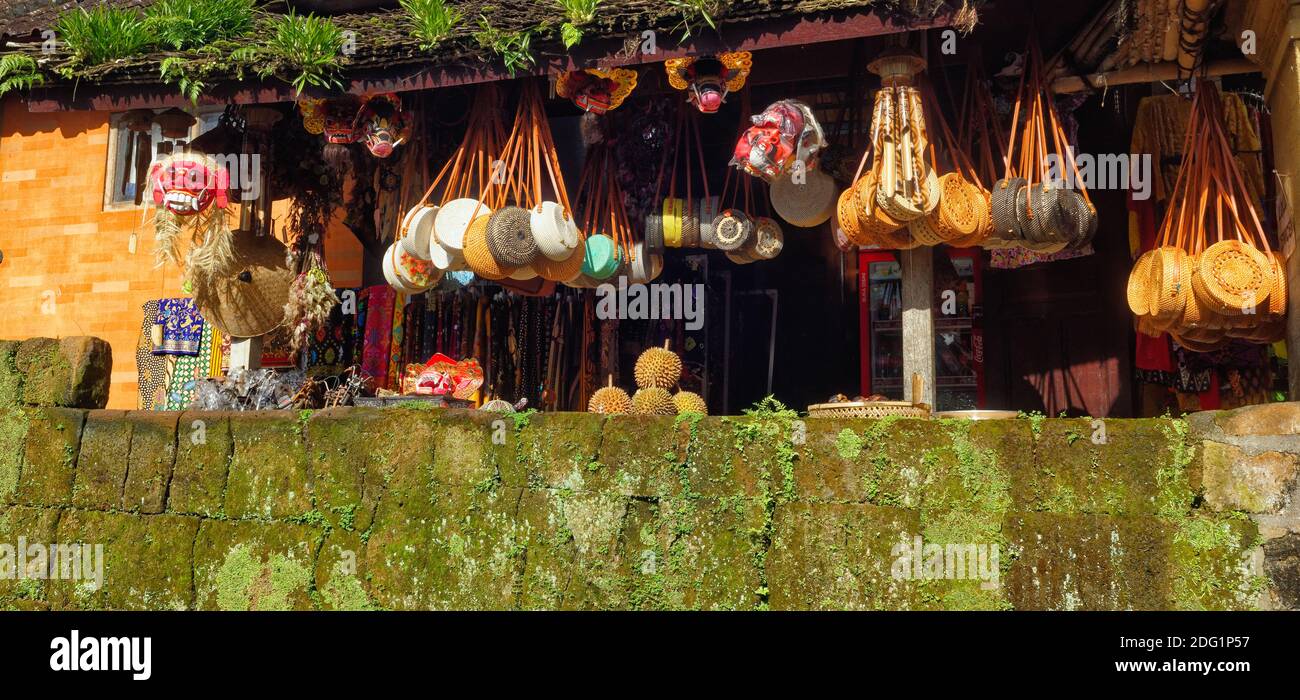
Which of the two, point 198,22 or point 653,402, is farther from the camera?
point 198,22

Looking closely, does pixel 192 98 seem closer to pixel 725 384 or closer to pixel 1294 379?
pixel 725 384

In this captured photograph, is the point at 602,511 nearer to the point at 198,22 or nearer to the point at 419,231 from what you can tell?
the point at 419,231

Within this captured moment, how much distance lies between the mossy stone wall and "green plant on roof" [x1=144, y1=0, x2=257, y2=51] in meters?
2.62

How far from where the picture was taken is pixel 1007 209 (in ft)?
22.4

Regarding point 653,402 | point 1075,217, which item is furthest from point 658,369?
point 1075,217

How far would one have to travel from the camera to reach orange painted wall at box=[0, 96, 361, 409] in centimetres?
1227

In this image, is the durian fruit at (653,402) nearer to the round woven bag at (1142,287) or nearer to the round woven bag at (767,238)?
the round woven bag at (767,238)

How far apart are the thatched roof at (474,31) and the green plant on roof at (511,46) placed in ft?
0.18

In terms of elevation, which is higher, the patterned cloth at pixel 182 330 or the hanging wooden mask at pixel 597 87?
the hanging wooden mask at pixel 597 87

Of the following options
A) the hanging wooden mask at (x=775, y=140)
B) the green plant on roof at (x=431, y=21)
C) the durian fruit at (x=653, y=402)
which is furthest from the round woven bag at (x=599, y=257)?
the green plant on roof at (x=431, y=21)

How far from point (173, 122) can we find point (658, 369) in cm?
391

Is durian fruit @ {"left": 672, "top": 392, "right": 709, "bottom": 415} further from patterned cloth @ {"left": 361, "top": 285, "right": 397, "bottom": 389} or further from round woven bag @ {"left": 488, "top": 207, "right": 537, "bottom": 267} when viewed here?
patterned cloth @ {"left": 361, "top": 285, "right": 397, "bottom": 389}

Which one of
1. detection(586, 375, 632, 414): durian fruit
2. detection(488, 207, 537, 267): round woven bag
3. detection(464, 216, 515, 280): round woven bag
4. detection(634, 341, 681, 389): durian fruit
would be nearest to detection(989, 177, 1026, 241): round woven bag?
detection(634, 341, 681, 389): durian fruit

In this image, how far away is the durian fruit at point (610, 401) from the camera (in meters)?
7.93
